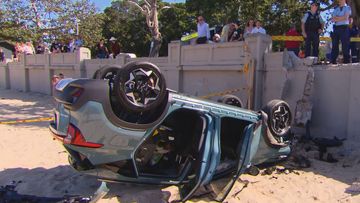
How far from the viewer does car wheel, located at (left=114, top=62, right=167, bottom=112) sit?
4367mm

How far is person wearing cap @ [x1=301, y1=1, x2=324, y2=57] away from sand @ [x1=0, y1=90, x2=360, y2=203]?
2983 millimetres

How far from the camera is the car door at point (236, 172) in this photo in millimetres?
5094

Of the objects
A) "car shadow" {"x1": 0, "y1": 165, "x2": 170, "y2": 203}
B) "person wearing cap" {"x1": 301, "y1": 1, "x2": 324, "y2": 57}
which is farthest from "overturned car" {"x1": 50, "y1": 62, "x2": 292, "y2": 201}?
"person wearing cap" {"x1": 301, "y1": 1, "x2": 324, "y2": 57}

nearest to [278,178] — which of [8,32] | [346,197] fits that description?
[346,197]

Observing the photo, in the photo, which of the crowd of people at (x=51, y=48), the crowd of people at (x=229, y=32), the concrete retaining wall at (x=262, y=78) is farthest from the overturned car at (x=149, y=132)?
the crowd of people at (x=51, y=48)

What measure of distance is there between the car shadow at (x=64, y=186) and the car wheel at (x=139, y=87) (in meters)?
1.26

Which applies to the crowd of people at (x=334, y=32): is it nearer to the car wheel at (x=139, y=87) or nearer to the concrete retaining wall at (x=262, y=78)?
the concrete retaining wall at (x=262, y=78)

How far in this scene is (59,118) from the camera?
459 centimetres

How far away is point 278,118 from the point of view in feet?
21.1

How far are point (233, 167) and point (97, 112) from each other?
204 cm

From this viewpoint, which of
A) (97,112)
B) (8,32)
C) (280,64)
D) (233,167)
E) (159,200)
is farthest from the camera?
(8,32)

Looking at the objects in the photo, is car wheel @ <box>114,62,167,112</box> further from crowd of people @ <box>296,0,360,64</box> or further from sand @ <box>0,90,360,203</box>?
crowd of people @ <box>296,0,360,64</box>

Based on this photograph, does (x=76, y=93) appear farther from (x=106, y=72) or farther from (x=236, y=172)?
(x=236, y=172)

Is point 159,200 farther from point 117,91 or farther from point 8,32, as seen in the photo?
point 8,32
